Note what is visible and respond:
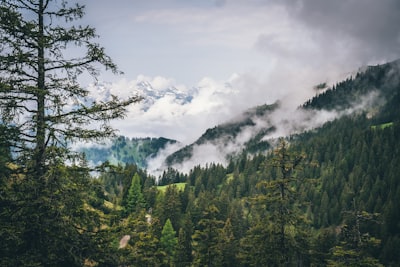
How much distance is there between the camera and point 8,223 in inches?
485

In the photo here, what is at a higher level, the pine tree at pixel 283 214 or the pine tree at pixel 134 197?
A: the pine tree at pixel 283 214

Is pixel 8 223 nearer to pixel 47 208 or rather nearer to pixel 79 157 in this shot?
pixel 47 208

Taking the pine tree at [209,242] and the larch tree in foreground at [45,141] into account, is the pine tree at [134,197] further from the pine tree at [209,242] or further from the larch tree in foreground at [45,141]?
the larch tree in foreground at [45,141]

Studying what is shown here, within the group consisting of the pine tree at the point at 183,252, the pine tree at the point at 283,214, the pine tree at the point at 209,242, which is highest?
the pine tree at the point at 283,214

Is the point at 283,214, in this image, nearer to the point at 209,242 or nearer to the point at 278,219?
the point at 278,219

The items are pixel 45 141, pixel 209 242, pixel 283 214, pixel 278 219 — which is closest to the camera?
pixel 45 141

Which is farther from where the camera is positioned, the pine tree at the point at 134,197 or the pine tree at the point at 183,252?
the pine tree at the point at 134,197

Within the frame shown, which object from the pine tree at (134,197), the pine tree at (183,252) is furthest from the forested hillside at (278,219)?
the pine tree at (134,197)

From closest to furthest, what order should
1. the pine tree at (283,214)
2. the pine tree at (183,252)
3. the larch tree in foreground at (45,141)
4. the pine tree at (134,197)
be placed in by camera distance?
the larch tree in foreground at (45,141)
the pine tree at (283,214)
the pine tree at (183,252)
the pine tree at (134,197)

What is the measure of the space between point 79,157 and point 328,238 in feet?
232

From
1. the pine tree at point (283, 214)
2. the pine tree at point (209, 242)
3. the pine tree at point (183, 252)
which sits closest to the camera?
the pine tree at point (283, 214)

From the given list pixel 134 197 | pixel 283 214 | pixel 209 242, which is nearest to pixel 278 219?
pixel 283 214

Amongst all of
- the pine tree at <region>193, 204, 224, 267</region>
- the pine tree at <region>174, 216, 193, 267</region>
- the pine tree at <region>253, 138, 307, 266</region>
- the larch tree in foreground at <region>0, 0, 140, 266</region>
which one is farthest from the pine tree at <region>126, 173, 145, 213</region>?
the larch tree in foreground at <region>0, 0, 140, 266</region>

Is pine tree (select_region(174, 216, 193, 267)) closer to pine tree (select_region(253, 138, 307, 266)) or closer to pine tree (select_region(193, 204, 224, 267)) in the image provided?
pine tree (select_region(193, 204, 224, 267))
